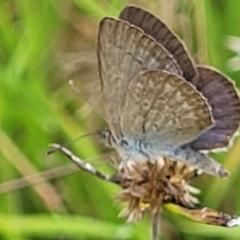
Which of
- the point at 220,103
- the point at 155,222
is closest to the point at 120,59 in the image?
the point at 220,103

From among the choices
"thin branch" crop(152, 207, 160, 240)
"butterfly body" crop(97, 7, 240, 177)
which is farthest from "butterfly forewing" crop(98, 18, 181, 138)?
"thin branch" crop(152, 207, 160, 240)

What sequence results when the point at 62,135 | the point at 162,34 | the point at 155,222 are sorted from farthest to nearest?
the point at 62,135, the point at 162,34, the point at 155,222

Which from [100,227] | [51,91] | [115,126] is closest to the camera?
[115,126]

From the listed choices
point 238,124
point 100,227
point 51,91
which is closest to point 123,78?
point 238,124

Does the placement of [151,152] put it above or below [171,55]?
below

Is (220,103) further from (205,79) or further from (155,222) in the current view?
(155,222)

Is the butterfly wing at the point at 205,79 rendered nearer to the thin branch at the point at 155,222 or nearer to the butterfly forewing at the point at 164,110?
the butterfly forewing at the point at 164,110

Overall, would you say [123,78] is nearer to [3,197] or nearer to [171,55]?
[171,55]
